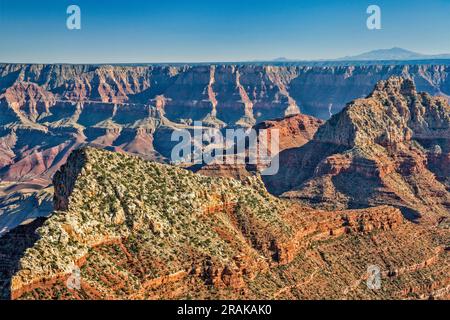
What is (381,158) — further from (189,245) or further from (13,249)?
(13,249)

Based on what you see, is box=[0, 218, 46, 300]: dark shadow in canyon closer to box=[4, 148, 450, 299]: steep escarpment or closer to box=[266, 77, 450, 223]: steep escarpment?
box=[4, 148, 450, 299]: steep escarpment

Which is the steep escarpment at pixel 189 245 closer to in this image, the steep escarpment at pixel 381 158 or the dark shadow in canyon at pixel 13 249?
the dark shadow in canyon at pixel 13 249

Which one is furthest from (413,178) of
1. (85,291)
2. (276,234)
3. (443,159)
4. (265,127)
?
(85,291)

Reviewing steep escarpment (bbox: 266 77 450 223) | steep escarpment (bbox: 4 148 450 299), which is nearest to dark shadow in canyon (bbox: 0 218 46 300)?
steep escarpment (bbox: 4 148 450 299)

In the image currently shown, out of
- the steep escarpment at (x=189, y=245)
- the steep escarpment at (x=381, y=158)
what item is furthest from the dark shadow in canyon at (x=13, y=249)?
the steep escarpment at (x=381, y=158)

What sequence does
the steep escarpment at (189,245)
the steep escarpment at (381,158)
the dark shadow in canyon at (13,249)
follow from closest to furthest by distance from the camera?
the dark shadow in canyon at (13,249) < the steep escarpment at (189,245) < the steep escarpment at (381,158)

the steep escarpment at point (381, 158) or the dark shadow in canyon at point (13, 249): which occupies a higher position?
the steep escarpment at point (381, 158)
